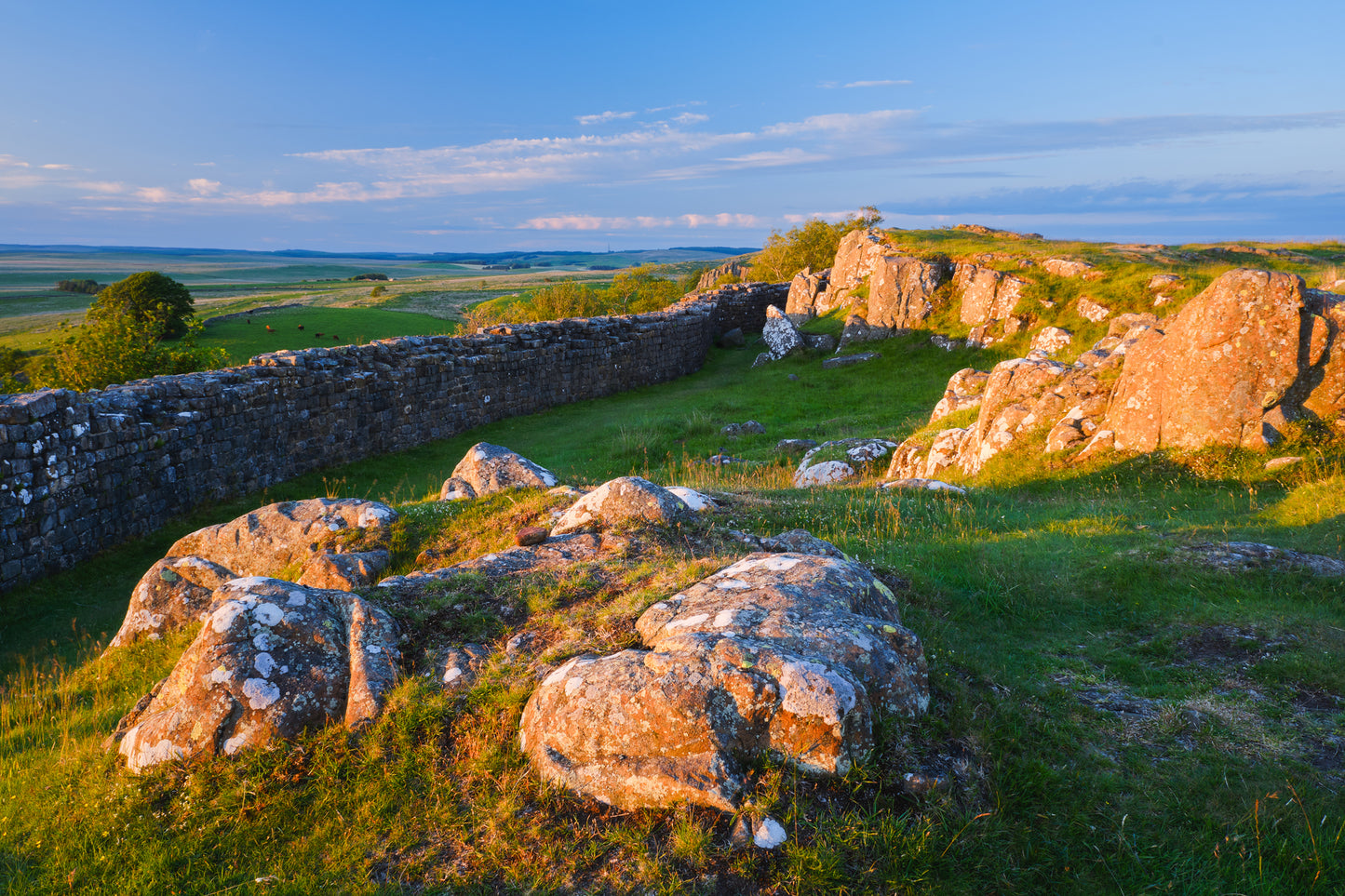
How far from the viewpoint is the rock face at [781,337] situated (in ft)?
90.6

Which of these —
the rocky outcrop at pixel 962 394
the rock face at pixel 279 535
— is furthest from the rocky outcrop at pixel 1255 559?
the rock face at pixel 279 535

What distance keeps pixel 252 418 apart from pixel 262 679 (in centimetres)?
1222

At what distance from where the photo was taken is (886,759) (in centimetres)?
387

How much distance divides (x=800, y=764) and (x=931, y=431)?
12325 millimetres

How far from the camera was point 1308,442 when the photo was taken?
391 inches

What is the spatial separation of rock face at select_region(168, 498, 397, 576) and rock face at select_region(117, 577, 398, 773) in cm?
345

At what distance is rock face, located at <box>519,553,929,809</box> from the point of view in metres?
3.71

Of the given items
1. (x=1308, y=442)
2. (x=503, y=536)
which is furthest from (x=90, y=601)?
(x=1308, y=442)

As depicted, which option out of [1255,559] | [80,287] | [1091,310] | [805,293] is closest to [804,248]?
[805,293]

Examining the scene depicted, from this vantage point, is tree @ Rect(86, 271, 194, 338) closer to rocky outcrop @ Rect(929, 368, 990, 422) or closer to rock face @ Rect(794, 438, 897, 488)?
rock face @ Rect(794, 438, 897, 488)

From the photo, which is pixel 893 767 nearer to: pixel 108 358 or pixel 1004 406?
pixel 1004 406

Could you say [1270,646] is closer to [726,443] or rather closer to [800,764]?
[800,764]

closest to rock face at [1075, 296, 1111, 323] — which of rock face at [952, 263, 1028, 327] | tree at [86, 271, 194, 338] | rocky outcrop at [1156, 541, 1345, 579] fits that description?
rock face at [952, 263, 1028, 327]

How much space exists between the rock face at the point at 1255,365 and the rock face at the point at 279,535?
36.2 ft
